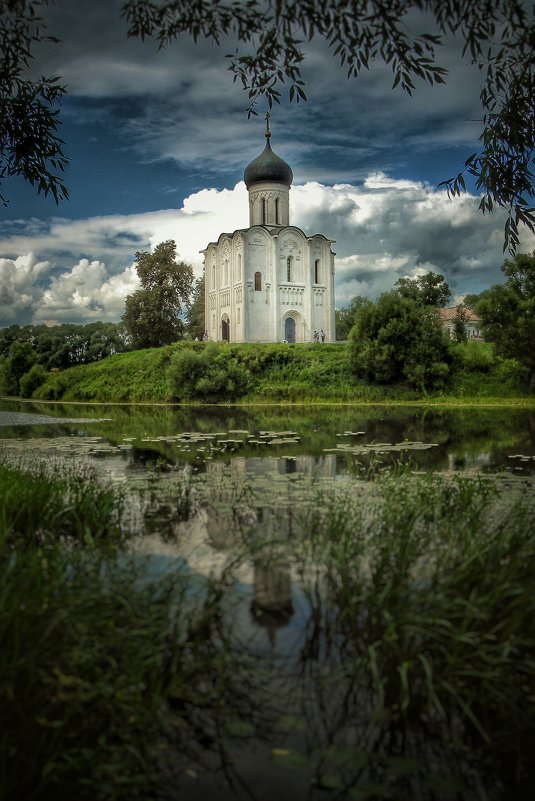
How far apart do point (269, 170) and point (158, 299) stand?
11.9 metres

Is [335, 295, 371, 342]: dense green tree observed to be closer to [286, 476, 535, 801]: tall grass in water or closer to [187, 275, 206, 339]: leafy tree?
[187, 275, 206, 339]: leafy tree

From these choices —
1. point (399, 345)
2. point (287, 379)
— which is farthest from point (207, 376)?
point (399, 345)

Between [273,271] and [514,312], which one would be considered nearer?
[514,312]

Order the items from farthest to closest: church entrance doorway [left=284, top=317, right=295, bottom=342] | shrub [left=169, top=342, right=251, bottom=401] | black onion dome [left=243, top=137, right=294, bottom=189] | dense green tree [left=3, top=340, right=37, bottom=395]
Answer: dense green tree [left=3, top=340, right=37, bottom=395], church entrance doorway [left=284, top=317, right=295, bottom=342], black onion dome [left=243, top=137, right=294, bottom=189], shrub [left=169, top=342, right=251, bottom=401]

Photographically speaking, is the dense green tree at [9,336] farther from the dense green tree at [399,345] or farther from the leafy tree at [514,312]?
the leafy tree at [514,312]

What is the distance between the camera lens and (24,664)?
2648 millimetres

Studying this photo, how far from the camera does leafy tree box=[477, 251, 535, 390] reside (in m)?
27.8

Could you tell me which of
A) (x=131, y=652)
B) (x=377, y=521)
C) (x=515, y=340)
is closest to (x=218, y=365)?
(x=515, y=340)

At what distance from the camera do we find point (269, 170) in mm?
46250

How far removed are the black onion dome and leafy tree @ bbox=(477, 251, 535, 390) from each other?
2200 centimetres

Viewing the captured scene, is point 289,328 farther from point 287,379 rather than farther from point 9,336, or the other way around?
point 9,336

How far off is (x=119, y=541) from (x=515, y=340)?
25.7 meters

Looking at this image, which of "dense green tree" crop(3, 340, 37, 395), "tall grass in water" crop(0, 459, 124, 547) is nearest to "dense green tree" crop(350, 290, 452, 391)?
"tall grass in water" crop(0, 459, 124, 547)

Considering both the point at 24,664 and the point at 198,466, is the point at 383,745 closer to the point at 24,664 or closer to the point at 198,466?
the point at 24,664
